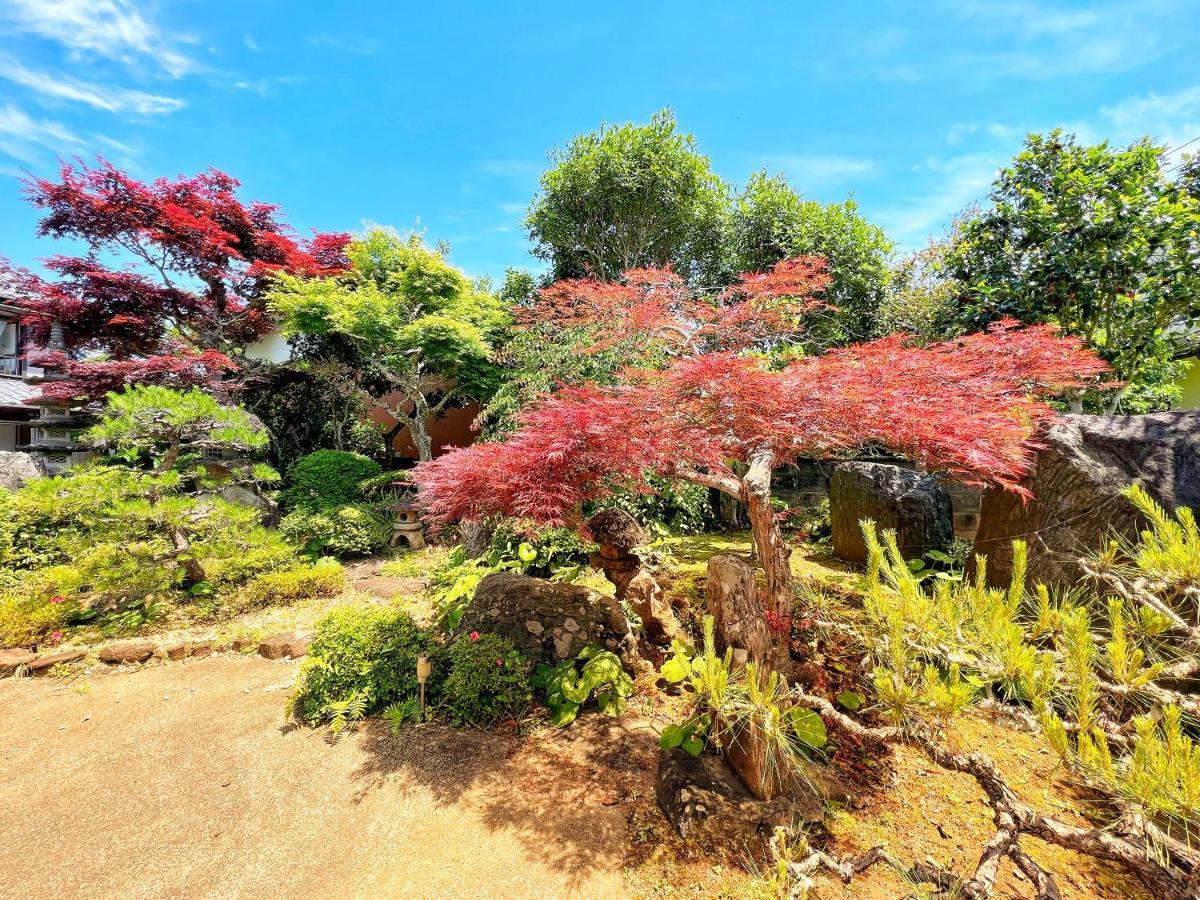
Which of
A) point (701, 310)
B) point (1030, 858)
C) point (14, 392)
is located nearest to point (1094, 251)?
point (701, 310)

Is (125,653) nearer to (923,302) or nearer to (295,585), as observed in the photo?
(295,585)

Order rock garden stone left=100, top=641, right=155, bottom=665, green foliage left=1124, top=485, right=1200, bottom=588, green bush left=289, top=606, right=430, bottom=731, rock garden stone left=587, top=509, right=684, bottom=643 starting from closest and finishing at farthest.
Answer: green foliage left=1124, top=485, right=1200, bottom=588 → green bush left=289, top=606, right=430, bottom=731 → rock garden stone left=587, top=509, right=684, bottom=643 → rock garden stone left=100, top=641, right=155, bottom=665

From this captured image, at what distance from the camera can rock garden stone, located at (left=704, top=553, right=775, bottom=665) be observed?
2781 millimetres

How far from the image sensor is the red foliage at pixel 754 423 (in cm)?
277

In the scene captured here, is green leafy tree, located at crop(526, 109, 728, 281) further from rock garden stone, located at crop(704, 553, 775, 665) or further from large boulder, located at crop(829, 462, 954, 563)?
rock garden stone, located at crop(704, 553, 775, 665)

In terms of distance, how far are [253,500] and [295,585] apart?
3.40 meters

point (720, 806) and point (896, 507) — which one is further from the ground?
point (896, 507)

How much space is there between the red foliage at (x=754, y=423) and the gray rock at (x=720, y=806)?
66.8 inches

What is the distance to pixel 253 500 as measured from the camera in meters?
8.20

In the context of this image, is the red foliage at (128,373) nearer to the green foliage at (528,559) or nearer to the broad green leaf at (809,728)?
the green foliage at (528,559)

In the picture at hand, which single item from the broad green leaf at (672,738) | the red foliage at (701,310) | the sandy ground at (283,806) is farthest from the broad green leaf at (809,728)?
the red foliage at (701,310)

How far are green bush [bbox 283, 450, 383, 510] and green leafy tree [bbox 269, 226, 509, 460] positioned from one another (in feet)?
4.73

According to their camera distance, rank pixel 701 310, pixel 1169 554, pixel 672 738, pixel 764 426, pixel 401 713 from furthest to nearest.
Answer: pixel 701 310, pixel 401 713, pixel 764 426, pixel 672 738, pixel 1169 554

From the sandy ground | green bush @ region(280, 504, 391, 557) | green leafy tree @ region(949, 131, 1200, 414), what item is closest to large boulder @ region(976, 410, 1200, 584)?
green leafy tree @ region(949, 131, 1200, 414)
